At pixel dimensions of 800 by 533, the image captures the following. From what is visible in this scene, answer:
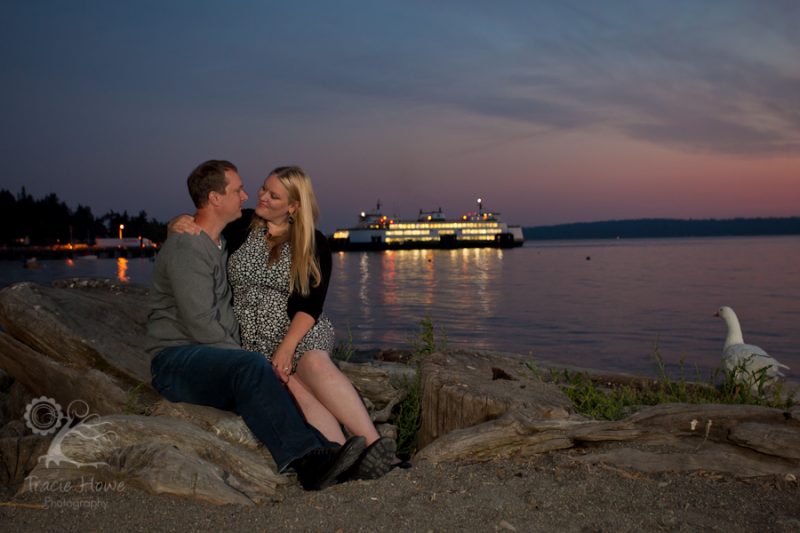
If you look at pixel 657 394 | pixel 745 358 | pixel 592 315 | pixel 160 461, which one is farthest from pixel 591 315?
pixel 160 461

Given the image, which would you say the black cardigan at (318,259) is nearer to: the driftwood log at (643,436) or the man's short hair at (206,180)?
the man's short hair at (206,180)

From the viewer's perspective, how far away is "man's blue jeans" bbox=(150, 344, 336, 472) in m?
3.58

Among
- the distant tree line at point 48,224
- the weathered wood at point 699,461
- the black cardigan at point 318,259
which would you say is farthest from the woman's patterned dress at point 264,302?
the distant tree line at point 48,224

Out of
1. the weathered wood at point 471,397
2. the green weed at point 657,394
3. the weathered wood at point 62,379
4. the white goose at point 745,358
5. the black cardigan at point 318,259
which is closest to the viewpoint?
the black cardigan at point 318,259

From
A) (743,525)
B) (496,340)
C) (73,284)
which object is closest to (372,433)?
(743,525)

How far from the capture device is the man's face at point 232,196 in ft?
12.9

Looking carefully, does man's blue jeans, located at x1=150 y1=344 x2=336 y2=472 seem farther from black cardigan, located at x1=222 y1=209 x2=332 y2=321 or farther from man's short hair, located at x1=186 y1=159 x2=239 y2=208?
man's short hair, located at x1=186 y1=159 x2=239 y2=208

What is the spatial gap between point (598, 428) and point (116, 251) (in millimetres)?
135119

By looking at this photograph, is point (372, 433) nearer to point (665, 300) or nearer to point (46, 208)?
point (665, 300)

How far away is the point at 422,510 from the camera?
308 cm

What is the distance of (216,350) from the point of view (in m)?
3.73

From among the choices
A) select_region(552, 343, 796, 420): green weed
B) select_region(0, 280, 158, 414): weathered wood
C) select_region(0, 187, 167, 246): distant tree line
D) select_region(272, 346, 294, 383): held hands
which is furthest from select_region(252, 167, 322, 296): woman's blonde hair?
select_region(0, 187, 167, 246): distant tree line

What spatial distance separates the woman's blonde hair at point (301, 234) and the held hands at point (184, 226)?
49cm

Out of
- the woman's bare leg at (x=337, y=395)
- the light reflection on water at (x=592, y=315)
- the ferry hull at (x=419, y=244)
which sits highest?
the woman's bare leg at (x=337, y=395)
